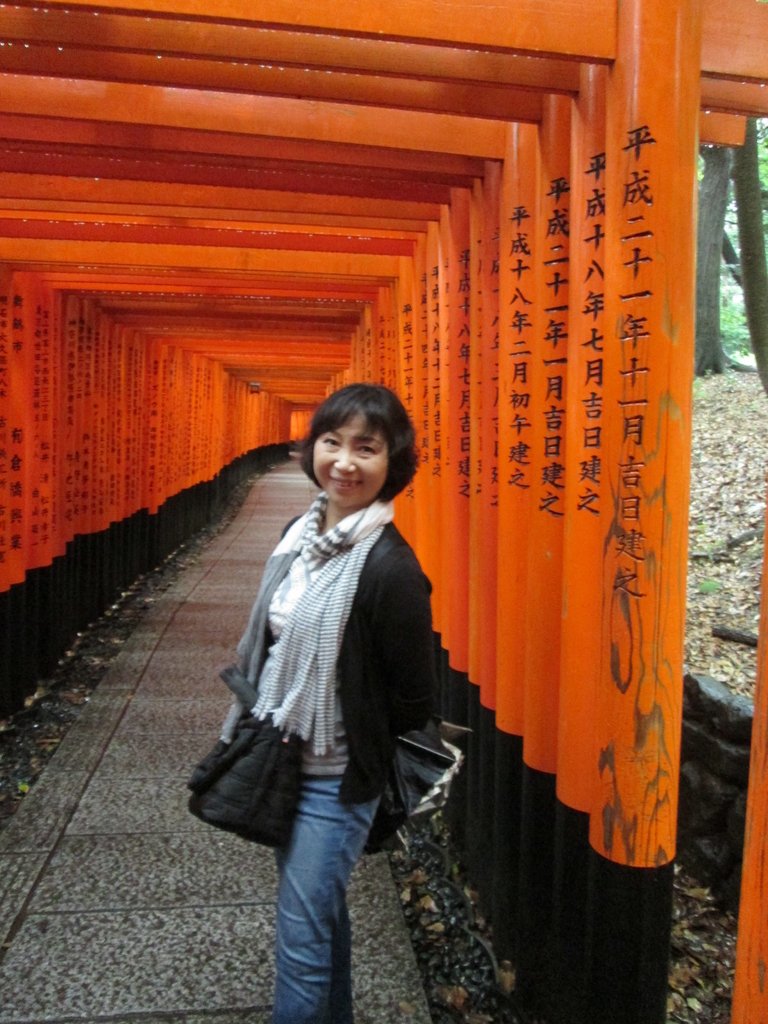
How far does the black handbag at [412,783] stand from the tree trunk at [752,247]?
5.00 metres

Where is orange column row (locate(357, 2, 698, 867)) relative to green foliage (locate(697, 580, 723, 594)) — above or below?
above

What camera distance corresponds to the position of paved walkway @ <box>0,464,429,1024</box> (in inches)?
112

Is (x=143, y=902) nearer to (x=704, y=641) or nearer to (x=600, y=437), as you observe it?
(x=600, y=437)

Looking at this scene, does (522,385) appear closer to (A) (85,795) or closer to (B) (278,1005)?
(B) (278,1005)

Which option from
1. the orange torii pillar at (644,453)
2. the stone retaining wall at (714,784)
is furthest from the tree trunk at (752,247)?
the orange torii pillar at (644,453)

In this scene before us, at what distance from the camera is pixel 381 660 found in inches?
79.4

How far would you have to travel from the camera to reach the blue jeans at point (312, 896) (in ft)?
6.58

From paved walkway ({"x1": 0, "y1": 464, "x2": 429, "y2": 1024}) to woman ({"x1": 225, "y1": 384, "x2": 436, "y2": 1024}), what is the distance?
3.32 ft

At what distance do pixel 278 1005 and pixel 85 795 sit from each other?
272cm

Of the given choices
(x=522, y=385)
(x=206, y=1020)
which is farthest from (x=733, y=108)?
(x=206, y=1020)

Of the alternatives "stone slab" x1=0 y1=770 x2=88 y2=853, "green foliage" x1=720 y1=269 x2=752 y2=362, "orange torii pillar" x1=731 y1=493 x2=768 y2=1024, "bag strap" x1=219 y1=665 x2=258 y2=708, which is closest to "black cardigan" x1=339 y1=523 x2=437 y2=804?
"bag strap" x1=219 y1=665 x2=258 y2=708

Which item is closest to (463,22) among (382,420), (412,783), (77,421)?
(382,420)

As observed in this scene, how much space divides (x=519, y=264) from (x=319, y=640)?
67.0 inches

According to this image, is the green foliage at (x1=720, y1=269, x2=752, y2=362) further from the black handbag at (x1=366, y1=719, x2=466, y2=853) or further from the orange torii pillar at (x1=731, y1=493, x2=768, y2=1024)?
the orange torii pillar at (x1=731, y1=493, x2=768, y2=1024)
